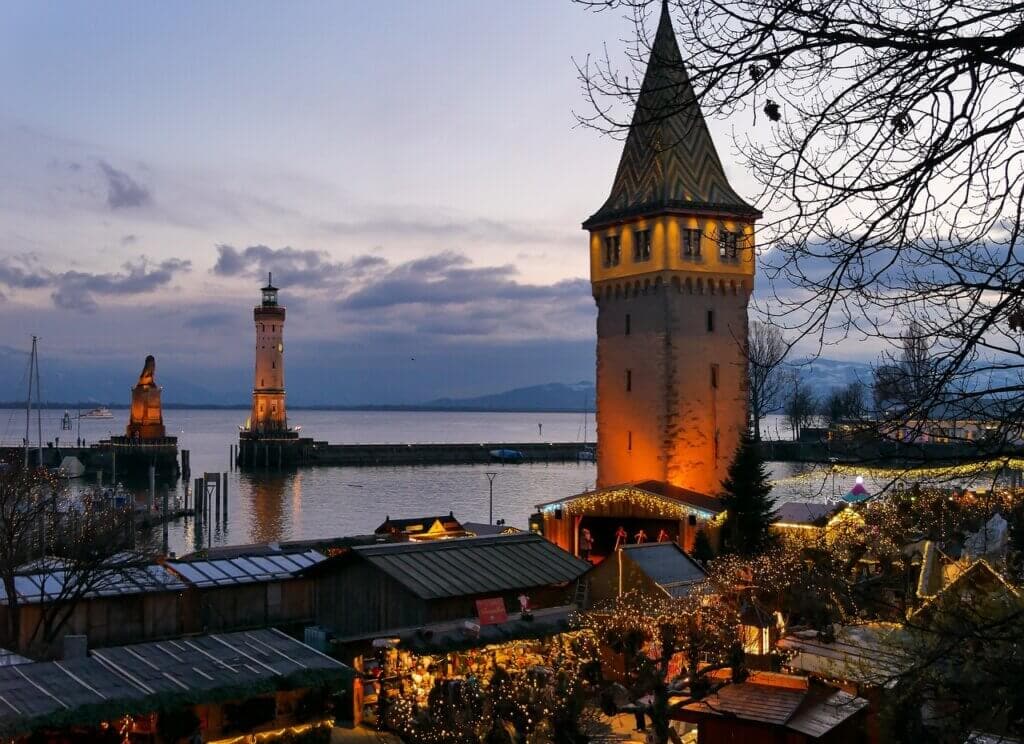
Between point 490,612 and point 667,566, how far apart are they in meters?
5.45

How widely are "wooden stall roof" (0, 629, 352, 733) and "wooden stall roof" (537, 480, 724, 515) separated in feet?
65.9

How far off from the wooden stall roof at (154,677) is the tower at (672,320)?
78.4 feet

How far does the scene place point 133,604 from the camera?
23.6m

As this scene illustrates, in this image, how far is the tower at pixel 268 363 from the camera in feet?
398

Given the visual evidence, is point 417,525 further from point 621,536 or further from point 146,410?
point 146,410

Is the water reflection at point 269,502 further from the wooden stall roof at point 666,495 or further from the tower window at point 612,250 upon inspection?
the tower window at point 612,250

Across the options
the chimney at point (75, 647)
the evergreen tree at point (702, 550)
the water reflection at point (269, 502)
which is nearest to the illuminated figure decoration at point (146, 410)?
the water reflection at point (269, 502)

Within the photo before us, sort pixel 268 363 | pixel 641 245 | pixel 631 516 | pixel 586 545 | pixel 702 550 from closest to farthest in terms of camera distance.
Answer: pixel 702 550 < pixel 586 545 < pixel 631 516 < pixel 641 245 < pixel 268 363

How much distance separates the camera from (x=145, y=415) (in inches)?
4341

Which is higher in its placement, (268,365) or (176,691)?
(268,365)

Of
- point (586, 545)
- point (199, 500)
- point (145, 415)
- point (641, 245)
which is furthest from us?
point (145, 415)

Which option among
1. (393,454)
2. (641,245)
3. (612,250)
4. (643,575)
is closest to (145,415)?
(393,454)

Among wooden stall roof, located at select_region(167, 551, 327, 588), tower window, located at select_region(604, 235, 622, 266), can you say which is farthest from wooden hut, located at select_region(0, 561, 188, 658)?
tower window, located at select_region(604, 235, 622, 266)

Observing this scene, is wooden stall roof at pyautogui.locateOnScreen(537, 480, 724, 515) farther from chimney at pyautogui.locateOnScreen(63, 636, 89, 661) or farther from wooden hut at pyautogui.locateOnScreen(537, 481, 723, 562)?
chimney at pyautogui.locateOnScreen(63, 636, 89, 661)
